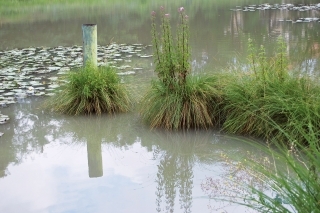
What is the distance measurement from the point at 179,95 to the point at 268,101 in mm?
964

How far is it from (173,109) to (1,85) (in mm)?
3055

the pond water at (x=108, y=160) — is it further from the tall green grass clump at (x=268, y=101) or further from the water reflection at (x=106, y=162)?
the tall green grass clump at (x=268, y=101)

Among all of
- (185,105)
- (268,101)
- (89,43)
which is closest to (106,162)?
(185,105)

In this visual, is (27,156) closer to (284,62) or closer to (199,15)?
(284,62)

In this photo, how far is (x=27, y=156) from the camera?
497 cm

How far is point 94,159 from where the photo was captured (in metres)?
4.83

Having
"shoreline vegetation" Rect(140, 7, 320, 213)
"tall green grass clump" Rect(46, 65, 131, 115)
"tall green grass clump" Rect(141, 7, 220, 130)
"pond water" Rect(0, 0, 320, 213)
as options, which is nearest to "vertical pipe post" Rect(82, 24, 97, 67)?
"tall green grass clump" Rect(46, 65, 131, 115)

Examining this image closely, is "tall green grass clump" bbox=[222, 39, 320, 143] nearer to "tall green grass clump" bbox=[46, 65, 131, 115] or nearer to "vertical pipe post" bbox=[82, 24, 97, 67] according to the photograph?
"tall green grass clump" bbox=[46, 65, 131, 115]

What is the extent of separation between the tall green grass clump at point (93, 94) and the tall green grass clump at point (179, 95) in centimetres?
61

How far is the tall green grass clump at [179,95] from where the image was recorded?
5.37 meters

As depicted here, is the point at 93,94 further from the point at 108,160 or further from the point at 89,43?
the point at 108,160

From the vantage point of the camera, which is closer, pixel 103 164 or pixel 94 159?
pixel 103 164

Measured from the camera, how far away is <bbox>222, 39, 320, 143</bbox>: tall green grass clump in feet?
15.3

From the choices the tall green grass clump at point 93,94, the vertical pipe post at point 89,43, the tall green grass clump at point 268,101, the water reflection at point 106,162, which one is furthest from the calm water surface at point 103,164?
the vertical pipe post at point 89,43
